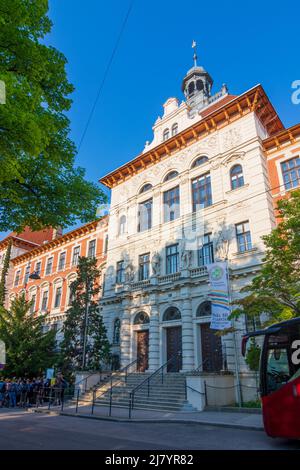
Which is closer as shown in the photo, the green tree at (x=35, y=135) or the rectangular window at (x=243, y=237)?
the green tree at (x=35, y=135)

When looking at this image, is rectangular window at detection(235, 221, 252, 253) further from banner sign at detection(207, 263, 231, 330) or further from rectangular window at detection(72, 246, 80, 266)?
rectangular window at detection(72, 246, 80, 266)

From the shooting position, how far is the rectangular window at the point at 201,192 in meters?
23.0

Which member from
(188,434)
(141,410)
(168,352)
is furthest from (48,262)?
(188,434)

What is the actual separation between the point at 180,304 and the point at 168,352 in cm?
333

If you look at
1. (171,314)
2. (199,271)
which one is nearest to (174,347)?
(171,314)

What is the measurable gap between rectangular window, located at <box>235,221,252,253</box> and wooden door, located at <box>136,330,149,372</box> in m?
9.12

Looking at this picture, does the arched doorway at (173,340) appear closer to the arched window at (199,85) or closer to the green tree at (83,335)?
the green tree at (83,335)

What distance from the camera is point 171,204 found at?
83.0 ft

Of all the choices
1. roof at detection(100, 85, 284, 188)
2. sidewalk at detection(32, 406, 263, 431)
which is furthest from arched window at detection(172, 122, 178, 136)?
sidewalk at detection(32, 406, 263, 431)

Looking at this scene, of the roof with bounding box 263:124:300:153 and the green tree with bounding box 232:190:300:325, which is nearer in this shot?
the green tree with bounding box 232:190:300:325

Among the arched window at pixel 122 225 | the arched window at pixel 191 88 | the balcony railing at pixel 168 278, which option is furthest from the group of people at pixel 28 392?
the arched window at pixel 191 88

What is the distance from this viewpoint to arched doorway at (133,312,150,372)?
22266 millimetres

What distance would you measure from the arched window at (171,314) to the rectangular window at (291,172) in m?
10.8

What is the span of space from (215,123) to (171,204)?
6988 millimetres
